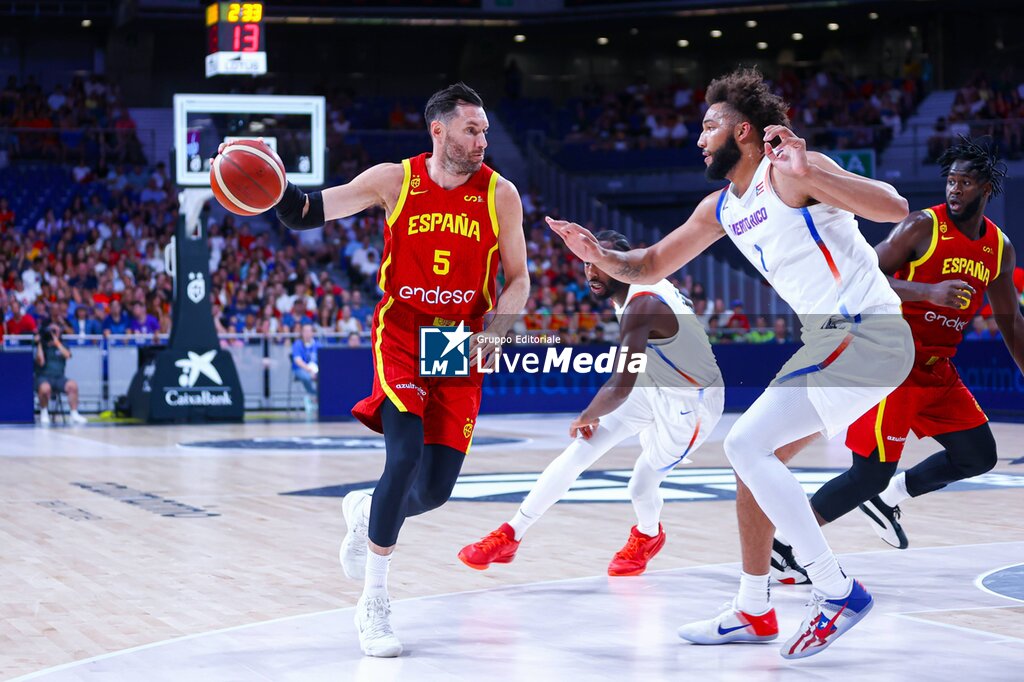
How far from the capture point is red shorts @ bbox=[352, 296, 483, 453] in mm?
5652

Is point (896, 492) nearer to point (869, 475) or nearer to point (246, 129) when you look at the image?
point (869, 475)

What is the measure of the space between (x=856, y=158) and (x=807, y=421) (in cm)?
1969

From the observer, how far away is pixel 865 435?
6309 millimetres

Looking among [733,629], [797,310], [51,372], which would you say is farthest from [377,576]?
[51,372]

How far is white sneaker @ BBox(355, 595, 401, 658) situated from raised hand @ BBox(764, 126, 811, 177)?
235 centimetres

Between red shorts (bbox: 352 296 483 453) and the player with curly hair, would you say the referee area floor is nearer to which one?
the player with curly hair

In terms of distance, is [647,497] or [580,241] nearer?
[580,241]

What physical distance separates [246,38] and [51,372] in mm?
5586

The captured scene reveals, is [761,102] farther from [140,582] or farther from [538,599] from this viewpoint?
[140,582]

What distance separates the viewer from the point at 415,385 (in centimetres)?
565

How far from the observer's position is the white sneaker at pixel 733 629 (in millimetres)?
5523

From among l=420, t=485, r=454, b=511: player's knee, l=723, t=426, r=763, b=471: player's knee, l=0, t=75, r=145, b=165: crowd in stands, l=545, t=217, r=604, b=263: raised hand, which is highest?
l=0, t=75, r=145, b=165: crowd in stands

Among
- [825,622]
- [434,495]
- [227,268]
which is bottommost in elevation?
[825,622]

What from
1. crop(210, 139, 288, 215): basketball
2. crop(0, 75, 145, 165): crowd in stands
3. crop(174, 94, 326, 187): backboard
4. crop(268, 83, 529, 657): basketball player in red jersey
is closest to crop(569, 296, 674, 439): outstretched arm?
crop(268, 83, 529, 657): basketball player in red jersey
